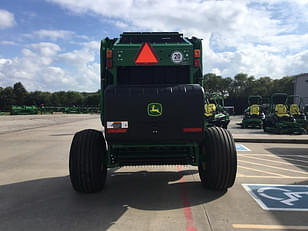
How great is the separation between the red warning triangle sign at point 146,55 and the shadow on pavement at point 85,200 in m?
2.30

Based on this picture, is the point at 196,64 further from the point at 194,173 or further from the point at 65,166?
the point at 65,166

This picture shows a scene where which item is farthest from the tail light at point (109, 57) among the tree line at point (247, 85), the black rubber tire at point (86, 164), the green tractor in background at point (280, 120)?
the tree line at point (247, 85)

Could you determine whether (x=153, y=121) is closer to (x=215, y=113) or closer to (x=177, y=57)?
(x=177, y=57)

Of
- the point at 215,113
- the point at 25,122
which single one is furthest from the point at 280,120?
the point at 25,122

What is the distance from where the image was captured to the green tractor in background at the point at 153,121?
3750mm

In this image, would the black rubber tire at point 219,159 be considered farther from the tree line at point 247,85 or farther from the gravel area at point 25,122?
the tree line at point 247,85

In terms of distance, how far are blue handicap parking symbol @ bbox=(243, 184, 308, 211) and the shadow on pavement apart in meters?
0.69

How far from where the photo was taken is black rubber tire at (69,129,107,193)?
13.8ft

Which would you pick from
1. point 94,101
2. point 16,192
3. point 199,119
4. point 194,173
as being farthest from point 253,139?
point 94,101

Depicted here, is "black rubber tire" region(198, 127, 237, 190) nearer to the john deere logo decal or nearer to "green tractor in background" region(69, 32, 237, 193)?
"green tractor in background" region(69, 32, 237, 193)

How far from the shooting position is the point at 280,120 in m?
14.5

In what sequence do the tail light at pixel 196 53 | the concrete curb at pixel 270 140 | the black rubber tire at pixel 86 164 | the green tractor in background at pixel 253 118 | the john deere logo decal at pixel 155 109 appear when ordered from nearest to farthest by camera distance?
1. the john deere logo decal at pixel 155 109
2. the black rubber tire at pixel 86 164
3. the tail light at pixel 196 53
4. the concrete curb at pixel 270 140
5. the green tractor in background at pixel 253 118

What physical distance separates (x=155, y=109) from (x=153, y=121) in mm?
179

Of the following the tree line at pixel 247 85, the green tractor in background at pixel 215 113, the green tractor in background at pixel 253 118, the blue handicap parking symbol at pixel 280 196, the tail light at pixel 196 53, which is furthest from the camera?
the tree line at pixel 247 85
